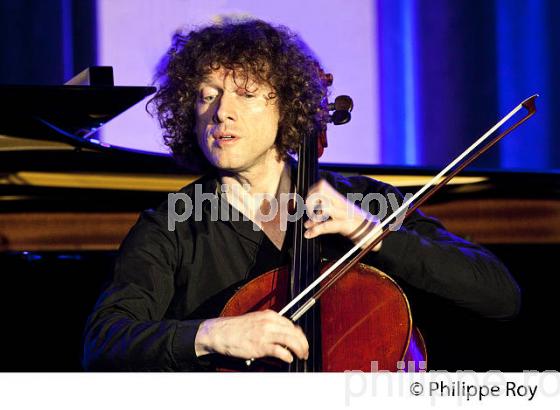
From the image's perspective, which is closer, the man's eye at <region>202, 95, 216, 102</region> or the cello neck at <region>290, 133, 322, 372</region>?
the cello neck at <region>290, 133, 322, 372</region>

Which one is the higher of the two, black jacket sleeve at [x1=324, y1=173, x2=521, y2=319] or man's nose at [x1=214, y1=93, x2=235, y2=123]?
man's nose at [x1=214, y1=93, x2=235, y2=123]

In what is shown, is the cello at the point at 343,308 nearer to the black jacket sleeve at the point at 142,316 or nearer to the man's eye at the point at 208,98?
the black jacket sleeve at the point at 142,316

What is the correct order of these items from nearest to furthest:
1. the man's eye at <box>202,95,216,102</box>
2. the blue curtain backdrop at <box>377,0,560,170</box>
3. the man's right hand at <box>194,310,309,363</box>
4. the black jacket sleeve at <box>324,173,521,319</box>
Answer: the man's right hand at <box>194,310,309,363</box> < the black jacket sleeve at <box>324,173,521,319</box> < the man's eye at <box>202,95,216,102</box> < the blue curtain backdrop at <box>377,0,560,170</box>

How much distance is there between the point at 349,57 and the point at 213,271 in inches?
69.5

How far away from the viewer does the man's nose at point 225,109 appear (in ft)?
4.84

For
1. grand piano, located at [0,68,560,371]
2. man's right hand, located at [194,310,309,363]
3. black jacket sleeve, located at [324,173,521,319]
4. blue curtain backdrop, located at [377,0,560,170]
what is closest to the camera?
man's right hand, located at [194,310,309,363]

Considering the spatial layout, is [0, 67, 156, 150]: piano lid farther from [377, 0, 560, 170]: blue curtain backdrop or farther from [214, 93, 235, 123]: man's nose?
[377, 0, 560, 170]: blue curtain backdrop

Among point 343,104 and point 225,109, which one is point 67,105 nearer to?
point 225,109

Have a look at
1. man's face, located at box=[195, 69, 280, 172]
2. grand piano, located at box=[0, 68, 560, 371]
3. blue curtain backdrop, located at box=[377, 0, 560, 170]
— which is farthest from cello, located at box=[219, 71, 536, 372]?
blue curtain backdrop, located at box=[377, 0, 560, 170]

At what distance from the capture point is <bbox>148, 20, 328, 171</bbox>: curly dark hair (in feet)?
5.14

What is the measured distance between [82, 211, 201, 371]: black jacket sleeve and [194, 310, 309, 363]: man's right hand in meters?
0.06

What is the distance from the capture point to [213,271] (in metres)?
1.52
